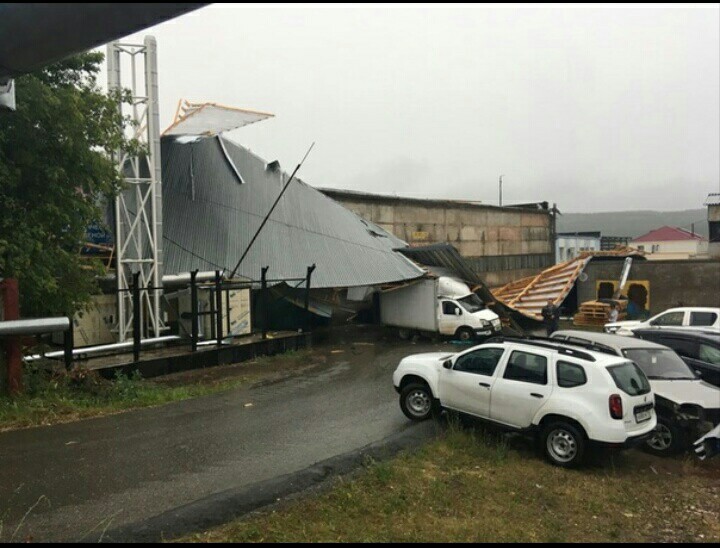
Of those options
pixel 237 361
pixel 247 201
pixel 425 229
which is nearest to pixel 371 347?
pixel 237 361

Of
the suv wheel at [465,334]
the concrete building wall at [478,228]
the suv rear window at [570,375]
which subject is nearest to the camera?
the suv rear window at [570,375]

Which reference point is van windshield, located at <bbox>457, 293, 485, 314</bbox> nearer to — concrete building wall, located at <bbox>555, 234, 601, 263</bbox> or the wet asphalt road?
the wet asphalt road

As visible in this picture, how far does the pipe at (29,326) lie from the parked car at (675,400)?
9462mm

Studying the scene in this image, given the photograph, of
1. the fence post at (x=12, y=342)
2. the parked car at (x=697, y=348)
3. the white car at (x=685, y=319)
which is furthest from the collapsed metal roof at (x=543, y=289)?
the fence post at (x=12, y=342)

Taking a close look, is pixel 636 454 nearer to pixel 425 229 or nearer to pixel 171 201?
pixel 171 201

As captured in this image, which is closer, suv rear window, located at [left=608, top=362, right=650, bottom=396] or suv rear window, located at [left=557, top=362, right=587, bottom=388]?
suv rear window, located at [left=608, top=362, right=650, bottom=396]

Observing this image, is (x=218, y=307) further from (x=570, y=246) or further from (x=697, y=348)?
(x=570, y=246)

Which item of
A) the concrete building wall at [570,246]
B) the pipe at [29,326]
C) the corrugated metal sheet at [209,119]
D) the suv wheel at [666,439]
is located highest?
the corrugated metal sheet at [209,119]

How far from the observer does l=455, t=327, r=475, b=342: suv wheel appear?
23156 millimetres

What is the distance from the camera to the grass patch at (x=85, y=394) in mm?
10383

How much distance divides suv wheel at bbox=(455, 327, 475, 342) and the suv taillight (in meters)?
15.0

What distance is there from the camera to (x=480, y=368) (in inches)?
380

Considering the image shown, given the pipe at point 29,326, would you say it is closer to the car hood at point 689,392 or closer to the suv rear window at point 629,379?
the suv rear window at point 629,379

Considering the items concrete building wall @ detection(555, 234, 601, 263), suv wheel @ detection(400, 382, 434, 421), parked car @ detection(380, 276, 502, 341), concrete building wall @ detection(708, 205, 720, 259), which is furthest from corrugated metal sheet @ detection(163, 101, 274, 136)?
concrete building wall @ detection(708, 205, 720, 259)
